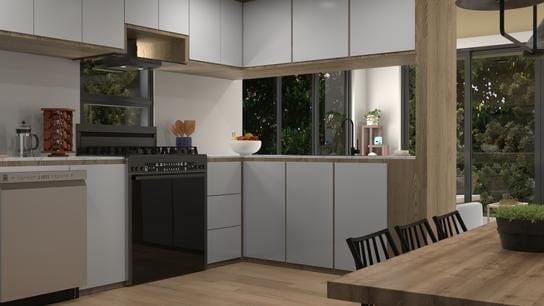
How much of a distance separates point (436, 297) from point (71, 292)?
137 inches

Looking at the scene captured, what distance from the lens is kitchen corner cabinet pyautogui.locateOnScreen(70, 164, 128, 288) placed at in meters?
4.60

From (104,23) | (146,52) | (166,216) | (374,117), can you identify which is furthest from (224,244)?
(374,117)

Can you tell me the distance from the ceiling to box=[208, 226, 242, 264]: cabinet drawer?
3.35 m

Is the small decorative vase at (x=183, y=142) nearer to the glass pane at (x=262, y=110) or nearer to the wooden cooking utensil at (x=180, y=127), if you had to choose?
the wooden cooking utensil at (x=180, y=127)

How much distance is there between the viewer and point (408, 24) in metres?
4.99

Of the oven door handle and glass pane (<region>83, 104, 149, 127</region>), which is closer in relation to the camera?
the oven door handle

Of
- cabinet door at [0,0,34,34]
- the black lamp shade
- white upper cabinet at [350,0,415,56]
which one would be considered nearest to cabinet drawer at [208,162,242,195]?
white upper cabinet at [350,0,415,56]

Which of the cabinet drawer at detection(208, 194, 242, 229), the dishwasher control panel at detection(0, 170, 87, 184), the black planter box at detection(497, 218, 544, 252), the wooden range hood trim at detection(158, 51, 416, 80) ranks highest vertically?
the wooden range hood trim at detection(158, 51, 416, 80)

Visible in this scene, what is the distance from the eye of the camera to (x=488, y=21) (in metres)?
7.48

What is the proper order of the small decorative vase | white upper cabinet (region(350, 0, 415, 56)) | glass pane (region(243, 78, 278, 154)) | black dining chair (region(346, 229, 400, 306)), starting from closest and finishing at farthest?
black dining chair (region(346, 229, 400, 306)) < white upper cabinet (region(350, 0, 415, 56)) < the small decorative vase < glass pane (region(243, 78, 278, 154))

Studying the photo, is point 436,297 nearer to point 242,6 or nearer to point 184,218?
point 184,218

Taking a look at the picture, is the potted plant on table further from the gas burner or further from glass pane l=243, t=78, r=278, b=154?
the gas burner

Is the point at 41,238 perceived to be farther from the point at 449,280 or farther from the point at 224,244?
the point at 449,280

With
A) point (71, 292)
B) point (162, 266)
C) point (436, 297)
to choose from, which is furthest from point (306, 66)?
point (436, 297)
